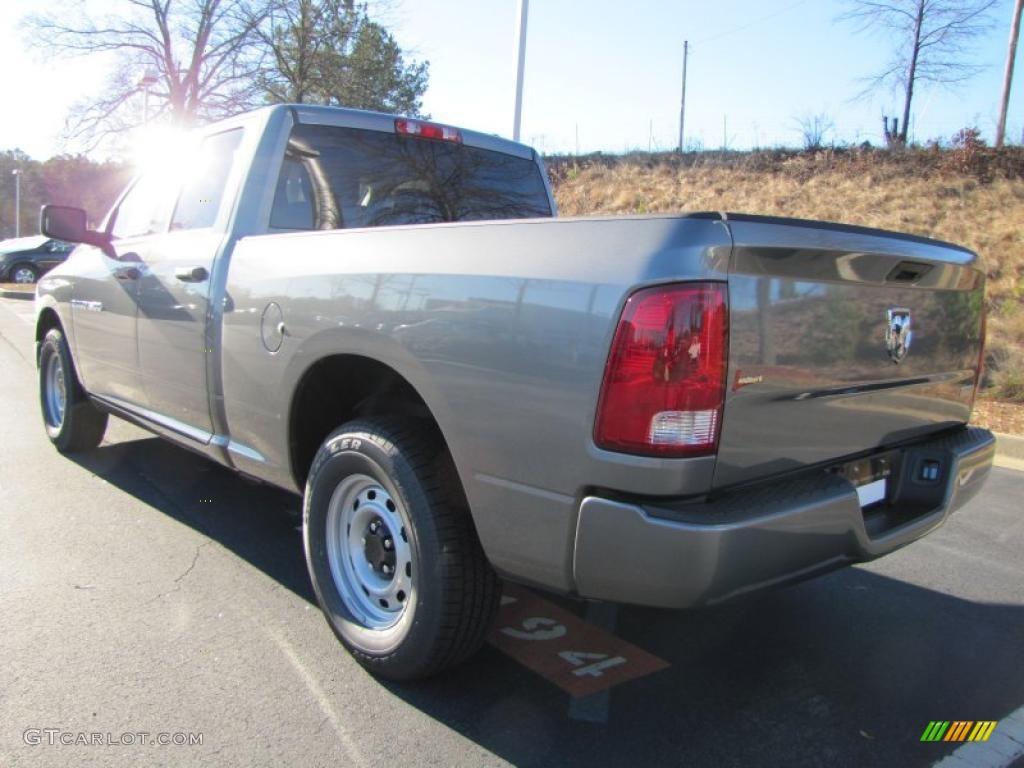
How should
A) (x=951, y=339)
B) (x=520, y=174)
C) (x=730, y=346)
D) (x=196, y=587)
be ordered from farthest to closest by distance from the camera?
(x=520, y=174) < (x=196, y=587) < (x=951, y=339) < (x=730, y=346)

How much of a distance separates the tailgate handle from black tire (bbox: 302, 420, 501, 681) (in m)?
1.55

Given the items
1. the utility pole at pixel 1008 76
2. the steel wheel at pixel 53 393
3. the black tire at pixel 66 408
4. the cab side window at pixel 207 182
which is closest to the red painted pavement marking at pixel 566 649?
the cab side window at pixel 207 182

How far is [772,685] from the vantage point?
2.89m

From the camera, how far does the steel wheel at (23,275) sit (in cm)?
2291

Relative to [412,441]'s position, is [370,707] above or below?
below

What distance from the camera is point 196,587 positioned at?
3.54 meters

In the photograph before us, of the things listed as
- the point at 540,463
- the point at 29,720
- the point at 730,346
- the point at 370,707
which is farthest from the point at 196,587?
the point at 730,346

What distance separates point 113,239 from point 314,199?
5.81ft

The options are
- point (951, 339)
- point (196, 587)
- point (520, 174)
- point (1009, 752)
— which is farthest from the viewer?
point (520, 174)

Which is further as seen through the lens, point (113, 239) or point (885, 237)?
point (113, 239)

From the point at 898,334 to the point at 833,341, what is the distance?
1.35 feet

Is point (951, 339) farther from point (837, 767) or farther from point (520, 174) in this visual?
point (520, 174)

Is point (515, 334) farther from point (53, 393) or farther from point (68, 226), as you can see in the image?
point (53, 393)

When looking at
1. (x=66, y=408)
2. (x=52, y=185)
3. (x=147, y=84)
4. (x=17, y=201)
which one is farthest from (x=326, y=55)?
(x=52, y=185)
